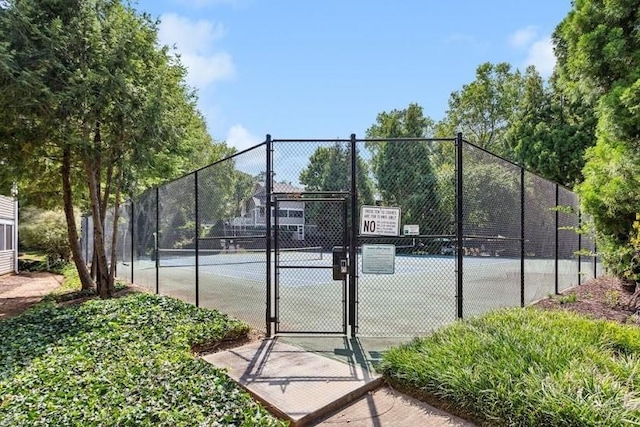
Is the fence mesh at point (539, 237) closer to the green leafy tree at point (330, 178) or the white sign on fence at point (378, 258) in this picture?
the white sign on fence at point (378, 258)

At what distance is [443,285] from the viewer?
9.00m

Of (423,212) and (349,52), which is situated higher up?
(349,52)

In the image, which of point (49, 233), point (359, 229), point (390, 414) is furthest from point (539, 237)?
point (49, 233)

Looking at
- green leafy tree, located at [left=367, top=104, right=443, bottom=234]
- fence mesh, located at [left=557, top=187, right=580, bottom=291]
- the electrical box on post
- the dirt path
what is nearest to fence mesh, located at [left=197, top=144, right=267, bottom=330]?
the electrical box on post

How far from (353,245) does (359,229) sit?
0.72 feet

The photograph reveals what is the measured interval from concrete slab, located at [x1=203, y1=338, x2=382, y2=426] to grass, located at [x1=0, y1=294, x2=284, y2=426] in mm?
151

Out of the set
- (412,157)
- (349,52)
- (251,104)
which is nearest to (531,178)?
(412,157)

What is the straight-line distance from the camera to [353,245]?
4.85 metres

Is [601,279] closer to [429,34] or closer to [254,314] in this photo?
[429,34]

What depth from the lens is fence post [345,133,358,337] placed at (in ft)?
15.9

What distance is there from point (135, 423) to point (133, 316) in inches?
109

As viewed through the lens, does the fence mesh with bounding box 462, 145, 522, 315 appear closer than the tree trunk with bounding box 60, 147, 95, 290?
Result: Yes

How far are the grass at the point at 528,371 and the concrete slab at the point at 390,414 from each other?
10cm

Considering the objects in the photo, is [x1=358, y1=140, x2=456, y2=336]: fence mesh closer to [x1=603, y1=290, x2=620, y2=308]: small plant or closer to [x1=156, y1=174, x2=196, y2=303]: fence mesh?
[x1=603, y1=290, x2=620, y2=308]: small plant
